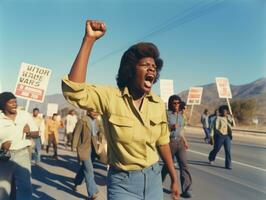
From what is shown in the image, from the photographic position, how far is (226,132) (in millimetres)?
11703

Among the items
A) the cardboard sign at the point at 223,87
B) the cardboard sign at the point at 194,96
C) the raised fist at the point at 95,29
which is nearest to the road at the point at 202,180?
the raised fist at the point at 95,29

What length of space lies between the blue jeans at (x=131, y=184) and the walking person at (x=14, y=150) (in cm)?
257

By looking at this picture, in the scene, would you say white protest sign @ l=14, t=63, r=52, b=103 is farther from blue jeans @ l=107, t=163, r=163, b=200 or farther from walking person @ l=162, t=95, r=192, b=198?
blue jeans @ l=107, t=163, r=163, b=200

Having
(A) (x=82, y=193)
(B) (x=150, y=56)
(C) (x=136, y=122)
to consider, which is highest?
(B) (x=150, y=56)

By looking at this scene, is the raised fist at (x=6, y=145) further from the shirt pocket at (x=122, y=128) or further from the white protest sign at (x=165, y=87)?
the white protest sign at (x=165, y=87)

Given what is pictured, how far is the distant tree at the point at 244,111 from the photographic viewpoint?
51625 mm

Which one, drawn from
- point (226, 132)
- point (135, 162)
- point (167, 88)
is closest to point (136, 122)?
point (135, 162)

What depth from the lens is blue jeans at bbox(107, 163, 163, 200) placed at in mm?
2996

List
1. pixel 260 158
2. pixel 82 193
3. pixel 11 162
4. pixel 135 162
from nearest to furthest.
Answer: pixel 135 162 < pixel 11 162 < pixel 82 193 < pixel 260 158

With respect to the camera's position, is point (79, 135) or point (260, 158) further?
point (260, 158)

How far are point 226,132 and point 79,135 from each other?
5.06m

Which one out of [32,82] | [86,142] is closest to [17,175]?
[86,142]

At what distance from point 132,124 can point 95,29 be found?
0.72 metres

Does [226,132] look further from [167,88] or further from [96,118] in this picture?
[167,88]
